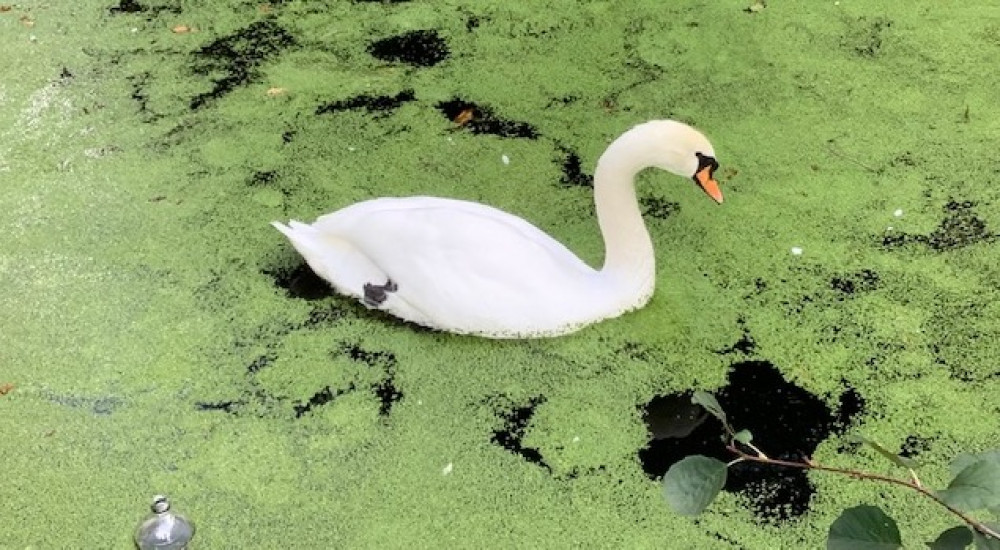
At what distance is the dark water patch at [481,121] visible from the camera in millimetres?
2533

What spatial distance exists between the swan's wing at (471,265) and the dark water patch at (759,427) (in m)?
0.26

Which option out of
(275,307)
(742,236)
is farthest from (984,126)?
(275,307)

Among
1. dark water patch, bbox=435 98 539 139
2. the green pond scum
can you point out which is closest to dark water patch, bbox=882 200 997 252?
the green pond scum

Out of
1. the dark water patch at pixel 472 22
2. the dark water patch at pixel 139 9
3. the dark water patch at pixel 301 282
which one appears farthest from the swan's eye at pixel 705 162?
the dark water patch at pixel 139 9

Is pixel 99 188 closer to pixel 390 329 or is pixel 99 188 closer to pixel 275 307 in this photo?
pixel 275 307

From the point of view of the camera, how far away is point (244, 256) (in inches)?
86.7

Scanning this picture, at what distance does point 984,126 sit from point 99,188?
2021 millimetres

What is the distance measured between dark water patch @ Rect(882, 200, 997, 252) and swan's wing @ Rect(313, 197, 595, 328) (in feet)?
2.22

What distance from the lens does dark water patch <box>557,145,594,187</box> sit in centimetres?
238

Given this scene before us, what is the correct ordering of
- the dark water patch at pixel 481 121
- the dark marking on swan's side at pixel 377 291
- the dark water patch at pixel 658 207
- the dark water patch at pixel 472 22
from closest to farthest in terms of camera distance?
the dark marking on swan's side at pixel 377 291 → the dark water patch at pixel 658 207 → the dark water patch at pixel 481 121 → the dark water patch at pixel 472 22

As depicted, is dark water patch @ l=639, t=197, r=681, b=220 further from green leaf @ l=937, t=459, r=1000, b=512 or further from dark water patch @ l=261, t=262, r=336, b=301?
green leaf @ l=937, t=459, r=1000, b=512

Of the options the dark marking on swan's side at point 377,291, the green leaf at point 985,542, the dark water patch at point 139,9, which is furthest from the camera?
the dark water patch at point 139,9

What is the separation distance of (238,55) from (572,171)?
1.03m

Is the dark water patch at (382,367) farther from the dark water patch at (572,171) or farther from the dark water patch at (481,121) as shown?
the dark water patch at (481,121)
